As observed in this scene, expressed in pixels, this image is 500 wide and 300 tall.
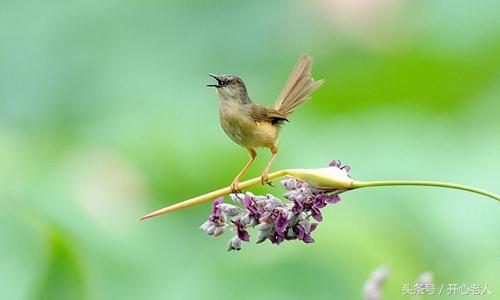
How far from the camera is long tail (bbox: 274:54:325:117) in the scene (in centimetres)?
149

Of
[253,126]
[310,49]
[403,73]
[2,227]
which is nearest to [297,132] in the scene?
[403,73]

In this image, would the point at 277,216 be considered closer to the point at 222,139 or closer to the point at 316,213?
the point at 316,213

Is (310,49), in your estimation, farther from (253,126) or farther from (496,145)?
(253,126)

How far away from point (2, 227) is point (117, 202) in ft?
1.27

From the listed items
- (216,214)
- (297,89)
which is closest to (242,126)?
(297,89)

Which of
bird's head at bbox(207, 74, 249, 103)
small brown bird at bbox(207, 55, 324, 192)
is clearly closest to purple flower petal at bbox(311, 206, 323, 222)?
small brown bird at bbox(207, 55, 324, 192)

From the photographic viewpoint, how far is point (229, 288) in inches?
75.9

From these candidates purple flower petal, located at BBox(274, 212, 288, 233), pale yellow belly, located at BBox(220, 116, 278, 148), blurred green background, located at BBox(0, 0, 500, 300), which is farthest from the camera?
blurred green background, located at BBox(0, 0, 500, 300)

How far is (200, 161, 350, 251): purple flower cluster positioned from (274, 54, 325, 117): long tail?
57 centimetres

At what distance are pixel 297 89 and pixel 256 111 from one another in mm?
107

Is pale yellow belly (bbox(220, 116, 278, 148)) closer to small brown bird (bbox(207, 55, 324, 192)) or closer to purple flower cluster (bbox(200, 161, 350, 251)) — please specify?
small brown bird (bbox(207, 55, 324, 192))

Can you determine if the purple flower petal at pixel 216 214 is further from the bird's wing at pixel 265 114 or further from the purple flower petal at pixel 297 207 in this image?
the bird's wing at pixel 265 114

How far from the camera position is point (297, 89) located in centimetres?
151

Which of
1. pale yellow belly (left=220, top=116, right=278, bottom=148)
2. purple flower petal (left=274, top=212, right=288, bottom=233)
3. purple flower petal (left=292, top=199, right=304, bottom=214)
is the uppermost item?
pale yellow belly (left=220, top=116, right=278, bottom=148)
